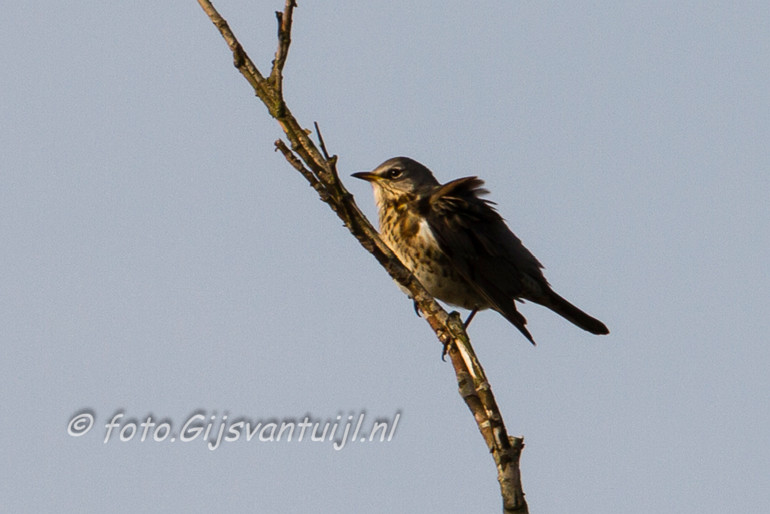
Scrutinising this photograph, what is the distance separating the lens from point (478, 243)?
28.9 feet

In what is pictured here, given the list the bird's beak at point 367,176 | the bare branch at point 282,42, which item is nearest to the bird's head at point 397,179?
the bird's beak at point 367,176

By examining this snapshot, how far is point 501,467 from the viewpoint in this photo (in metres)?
4.41

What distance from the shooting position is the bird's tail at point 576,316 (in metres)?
9.56

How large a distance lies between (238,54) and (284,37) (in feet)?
1.01

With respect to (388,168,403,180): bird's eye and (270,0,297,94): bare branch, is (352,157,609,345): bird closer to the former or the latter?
(388,168,403,180): bird's eye

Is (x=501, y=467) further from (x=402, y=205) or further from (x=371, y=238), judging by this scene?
(x=402, y=205)

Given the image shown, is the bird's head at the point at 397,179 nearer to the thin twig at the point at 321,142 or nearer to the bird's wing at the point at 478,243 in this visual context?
the bird's wing at the point at 478,243

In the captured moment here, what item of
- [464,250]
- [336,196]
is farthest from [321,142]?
[464,250]

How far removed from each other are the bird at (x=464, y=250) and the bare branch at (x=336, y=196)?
304cm

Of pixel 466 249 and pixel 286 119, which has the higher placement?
pixel 466 249

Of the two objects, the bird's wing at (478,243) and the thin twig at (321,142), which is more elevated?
the bird's wing at (478,243)

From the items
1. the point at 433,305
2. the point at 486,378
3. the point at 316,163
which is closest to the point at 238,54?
the point at 316,163

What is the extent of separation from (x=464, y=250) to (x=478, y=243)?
0.19 metres

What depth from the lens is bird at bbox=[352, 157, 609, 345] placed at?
8672mm
